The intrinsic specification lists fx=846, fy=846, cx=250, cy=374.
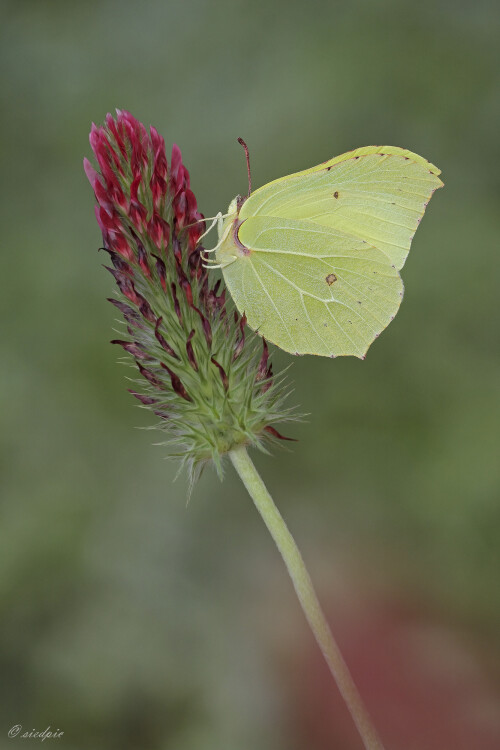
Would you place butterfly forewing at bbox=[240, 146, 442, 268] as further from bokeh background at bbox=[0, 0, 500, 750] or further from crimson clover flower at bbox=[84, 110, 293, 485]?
bokeh background at bbox=[0, 0, 500, 750]

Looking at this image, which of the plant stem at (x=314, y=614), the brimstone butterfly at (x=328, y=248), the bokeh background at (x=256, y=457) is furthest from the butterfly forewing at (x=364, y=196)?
the bokeh background at (x=256, y=457)

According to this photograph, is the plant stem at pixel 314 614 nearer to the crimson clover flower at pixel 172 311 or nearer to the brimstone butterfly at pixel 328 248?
the crimson clover flower at pixel 172 311

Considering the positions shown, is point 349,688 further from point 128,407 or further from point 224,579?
point 128,407

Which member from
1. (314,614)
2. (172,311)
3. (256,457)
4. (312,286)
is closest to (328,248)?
(312,286)

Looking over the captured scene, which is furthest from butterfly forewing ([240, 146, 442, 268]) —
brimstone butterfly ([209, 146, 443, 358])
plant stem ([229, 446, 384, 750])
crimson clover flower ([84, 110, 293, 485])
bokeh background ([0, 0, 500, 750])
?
bokeh background ([0, 0, 500, 750])

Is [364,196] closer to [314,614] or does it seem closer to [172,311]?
[172,311]

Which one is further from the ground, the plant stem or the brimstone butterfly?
the brimstone butterfly

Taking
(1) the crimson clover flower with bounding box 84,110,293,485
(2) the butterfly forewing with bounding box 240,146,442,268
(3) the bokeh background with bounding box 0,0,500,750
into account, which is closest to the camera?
(1) the crimson clover flower with bounding box 84,110,293,485

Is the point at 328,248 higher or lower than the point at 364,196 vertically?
lower
